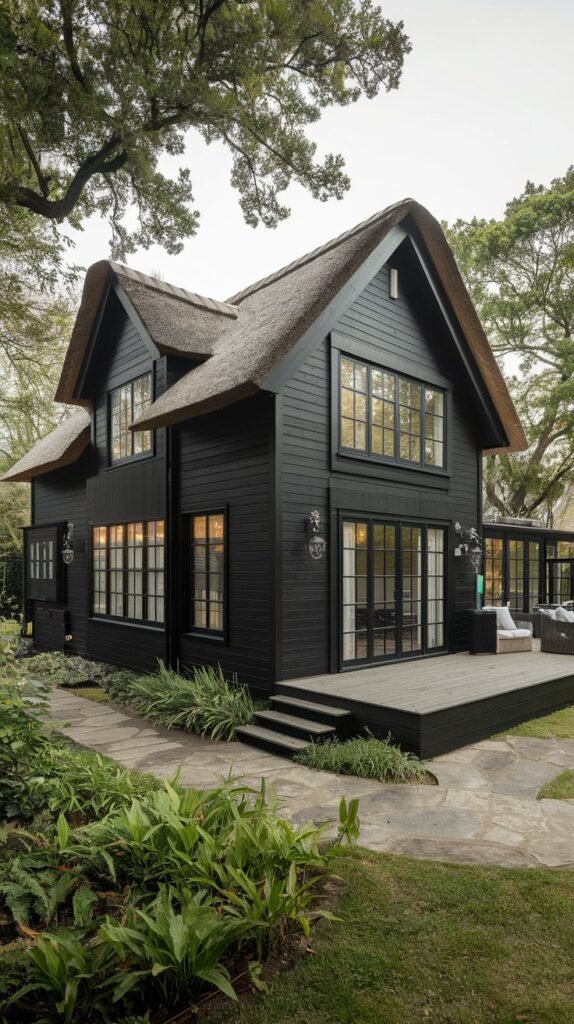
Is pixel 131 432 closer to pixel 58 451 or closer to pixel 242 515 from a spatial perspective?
pixel 58 451

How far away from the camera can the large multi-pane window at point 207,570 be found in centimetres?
756

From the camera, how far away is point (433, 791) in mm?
4473

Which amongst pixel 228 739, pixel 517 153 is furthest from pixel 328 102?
pixel 517 153

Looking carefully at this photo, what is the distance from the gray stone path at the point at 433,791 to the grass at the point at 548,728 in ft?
0.66

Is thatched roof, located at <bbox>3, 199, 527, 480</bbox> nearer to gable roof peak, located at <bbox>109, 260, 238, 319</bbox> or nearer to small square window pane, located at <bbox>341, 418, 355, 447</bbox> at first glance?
gable roof peak, located at <bbox>109, 260, 238, 319</bbox>

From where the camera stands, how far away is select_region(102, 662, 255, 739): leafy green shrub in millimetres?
6258

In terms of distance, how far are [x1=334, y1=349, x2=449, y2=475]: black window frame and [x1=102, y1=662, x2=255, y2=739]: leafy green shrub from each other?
10.4ft

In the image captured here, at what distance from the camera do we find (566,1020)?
2096 mm

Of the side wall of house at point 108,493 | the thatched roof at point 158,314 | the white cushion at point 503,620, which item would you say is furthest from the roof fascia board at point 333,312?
the white cushion at point 503,620

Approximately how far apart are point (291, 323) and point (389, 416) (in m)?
2.41

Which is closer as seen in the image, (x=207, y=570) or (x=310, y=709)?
(x=310, y=709)

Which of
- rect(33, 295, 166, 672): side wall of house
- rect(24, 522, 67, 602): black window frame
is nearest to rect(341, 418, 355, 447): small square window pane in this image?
rect(33, 295, 166, 672): side wall of house

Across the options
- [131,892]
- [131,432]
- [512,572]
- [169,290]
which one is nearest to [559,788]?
[131,892]

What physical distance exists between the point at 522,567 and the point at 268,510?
896 centimetres
